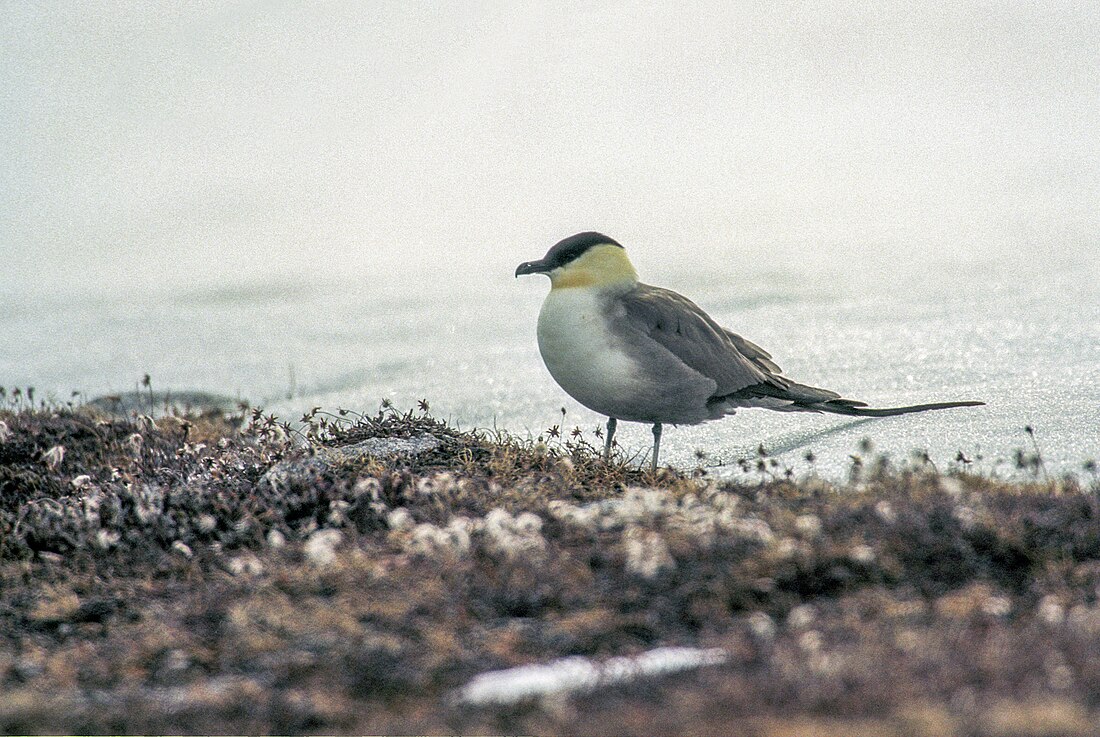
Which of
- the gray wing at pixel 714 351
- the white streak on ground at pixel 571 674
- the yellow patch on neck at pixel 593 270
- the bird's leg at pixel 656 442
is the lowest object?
the white streak on ground at pixel 571 674

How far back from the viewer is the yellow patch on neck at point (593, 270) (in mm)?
6547

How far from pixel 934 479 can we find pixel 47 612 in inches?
147

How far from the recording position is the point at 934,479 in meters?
5.04

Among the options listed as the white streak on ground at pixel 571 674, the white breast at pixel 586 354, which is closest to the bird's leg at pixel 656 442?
the white breast at pixel 586 354

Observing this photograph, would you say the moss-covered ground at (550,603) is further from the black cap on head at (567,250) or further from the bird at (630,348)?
the black cap on head at (567,250)

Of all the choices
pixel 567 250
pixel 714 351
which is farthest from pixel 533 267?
pixel 714 351

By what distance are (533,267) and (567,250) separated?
0.73 ft

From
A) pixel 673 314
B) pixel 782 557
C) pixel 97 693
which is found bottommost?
pixel 97 693

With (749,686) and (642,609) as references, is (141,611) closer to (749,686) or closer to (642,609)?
(642,609)

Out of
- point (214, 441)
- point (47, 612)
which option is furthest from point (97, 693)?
point (214, 441)

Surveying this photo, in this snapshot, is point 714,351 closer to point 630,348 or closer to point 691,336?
point 691,336

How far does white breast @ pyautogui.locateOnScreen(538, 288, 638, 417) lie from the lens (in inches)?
246

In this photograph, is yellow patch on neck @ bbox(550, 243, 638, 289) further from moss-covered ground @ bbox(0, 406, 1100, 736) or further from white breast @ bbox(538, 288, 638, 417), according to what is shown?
moss-covered ground @ bbox(0, 406, 1100, 736)

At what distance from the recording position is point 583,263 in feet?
21.5
